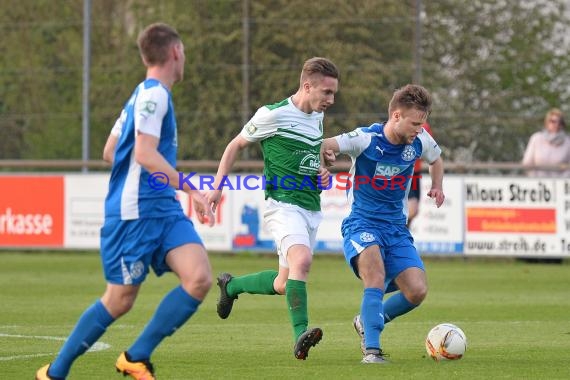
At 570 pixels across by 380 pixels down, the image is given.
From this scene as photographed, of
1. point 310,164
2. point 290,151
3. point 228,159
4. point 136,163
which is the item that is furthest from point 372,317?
point 136,163

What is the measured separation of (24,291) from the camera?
1462cm

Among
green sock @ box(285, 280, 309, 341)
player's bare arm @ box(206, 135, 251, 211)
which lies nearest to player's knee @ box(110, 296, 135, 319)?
green sock @ box(285, 280, 309, 341)

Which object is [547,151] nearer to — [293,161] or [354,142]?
[293,161]

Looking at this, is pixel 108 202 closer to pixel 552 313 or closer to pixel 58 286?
pixel 552 313

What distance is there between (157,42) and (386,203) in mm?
2691

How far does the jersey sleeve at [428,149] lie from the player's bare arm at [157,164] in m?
2.91

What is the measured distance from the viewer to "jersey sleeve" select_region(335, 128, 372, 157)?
904 cm

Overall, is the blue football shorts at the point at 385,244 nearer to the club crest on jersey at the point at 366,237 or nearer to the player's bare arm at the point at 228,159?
the club crest on jersey at the point at 366,237

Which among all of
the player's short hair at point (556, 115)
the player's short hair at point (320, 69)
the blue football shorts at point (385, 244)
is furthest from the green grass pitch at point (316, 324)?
the player's short hair at point (556, 115)

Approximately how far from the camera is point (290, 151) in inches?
373

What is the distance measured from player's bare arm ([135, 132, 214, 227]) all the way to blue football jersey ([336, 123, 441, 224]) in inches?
95.7

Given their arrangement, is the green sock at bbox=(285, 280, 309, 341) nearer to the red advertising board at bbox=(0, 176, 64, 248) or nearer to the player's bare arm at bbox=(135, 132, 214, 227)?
the player's bare arm at bbox=(135, 132, 214, 227)

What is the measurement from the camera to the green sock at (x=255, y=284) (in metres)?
9.70

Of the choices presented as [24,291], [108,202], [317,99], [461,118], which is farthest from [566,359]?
[461,118]
